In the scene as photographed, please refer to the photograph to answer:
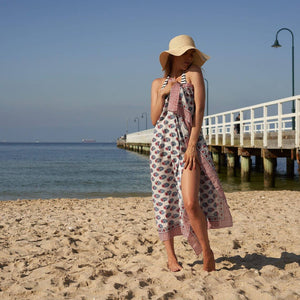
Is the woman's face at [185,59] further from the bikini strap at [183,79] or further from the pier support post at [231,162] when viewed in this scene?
the pier support post at [231,162]

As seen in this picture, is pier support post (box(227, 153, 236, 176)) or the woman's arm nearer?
the woman's arm

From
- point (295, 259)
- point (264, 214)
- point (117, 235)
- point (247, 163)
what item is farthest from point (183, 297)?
point (247, 163)

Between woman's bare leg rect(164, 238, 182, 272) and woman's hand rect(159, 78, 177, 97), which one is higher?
woman's hand rect(159, 78, 177, 97)

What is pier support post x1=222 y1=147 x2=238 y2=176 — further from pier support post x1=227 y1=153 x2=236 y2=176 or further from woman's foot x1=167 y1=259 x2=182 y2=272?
woman's foot x1=167 y1=259 x2=182 y2=272

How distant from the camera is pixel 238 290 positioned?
2994 mm

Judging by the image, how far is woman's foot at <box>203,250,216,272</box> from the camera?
11.0 ft

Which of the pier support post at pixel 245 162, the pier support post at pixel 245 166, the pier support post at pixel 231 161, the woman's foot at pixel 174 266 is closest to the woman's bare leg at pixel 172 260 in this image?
the woman's foot at pixel 174 266

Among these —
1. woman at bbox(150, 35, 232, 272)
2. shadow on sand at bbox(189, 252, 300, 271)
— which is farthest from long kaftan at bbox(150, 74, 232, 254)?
shadow on sand at bbox(189, 252, 300, 271)

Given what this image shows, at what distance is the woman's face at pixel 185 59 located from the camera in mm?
3273

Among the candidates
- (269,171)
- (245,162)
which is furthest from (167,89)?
(245,162)

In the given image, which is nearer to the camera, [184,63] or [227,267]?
[184,63]

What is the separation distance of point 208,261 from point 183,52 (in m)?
1.70

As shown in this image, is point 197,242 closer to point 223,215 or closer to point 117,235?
point 223,215

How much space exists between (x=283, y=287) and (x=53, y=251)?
234cm
